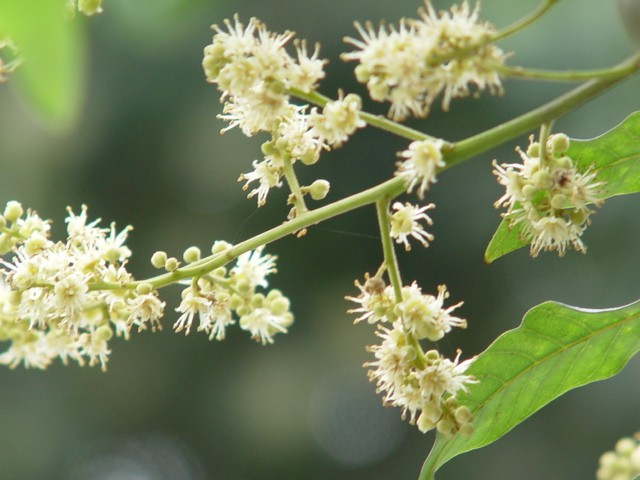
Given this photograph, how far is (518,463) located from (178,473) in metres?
2.83

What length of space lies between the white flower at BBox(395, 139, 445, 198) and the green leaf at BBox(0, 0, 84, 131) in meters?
0.46

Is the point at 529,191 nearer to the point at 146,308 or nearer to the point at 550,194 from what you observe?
the point at 550,194

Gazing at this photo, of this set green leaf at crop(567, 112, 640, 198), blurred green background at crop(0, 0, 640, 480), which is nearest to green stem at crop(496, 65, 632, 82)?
green leaf at crop(567, 112, 640, 198)

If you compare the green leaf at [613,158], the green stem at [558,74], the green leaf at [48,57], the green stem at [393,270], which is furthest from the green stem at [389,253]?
the green leaf at [48,57]

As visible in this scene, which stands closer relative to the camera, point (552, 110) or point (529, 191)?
point (552, 110)

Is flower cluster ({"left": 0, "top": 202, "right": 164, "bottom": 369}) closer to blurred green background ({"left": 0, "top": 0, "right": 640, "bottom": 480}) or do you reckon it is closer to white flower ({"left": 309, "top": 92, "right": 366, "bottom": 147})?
white flower ({"left": 309, "top": 92, "right": 366, "bottom": 147})

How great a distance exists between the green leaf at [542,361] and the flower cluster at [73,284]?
343 millimetres

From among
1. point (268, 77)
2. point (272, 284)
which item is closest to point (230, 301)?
point (268, 77)

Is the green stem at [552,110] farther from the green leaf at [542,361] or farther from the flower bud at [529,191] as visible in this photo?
the green leaf at [542,361]

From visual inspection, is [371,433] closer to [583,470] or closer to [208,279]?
[583,470]

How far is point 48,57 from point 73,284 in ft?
2.22

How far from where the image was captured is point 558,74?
0.68 m

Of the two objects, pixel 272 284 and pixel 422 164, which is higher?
pixel 272 284

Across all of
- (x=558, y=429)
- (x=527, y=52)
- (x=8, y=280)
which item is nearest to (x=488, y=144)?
(x=8, y=280)
